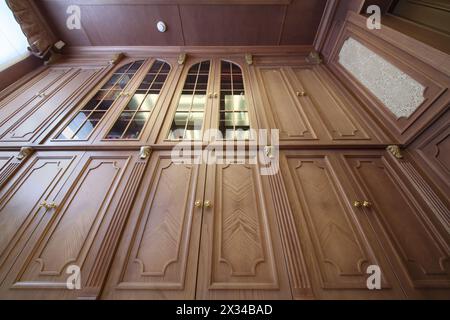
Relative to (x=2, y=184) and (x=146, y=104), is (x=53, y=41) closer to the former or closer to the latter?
(x=146, y=104)

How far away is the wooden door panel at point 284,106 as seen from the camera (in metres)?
1.59

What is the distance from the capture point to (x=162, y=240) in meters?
1.05

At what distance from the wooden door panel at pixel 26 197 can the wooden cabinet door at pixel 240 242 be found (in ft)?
3.39

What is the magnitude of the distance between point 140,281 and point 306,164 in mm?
1282

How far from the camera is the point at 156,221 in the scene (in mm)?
1124

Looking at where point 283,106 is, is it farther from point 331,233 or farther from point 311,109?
point 331,233

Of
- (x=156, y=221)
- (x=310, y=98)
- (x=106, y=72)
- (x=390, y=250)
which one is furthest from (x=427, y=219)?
(x=106, y=72)

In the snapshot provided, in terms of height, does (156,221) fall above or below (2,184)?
below

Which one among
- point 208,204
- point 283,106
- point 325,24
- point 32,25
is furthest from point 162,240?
point 32,25

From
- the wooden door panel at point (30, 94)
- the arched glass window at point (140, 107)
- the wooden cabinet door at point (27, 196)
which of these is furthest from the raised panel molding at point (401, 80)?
the wooden door panel at point (30, 94)

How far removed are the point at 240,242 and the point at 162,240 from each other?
1.45ft

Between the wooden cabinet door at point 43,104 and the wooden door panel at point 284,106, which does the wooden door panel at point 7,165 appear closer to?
the wooden cabinet door at point 43,104

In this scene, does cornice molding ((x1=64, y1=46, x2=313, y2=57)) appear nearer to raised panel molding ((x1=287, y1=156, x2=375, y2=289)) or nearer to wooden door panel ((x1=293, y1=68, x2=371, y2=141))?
wooden door panel ((x1=293, y1=68, x2=371, y2=141))

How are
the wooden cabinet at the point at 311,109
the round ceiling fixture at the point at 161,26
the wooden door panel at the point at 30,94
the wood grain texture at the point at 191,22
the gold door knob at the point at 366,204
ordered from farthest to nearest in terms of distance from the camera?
the round ceiling fixture at the point at 161,26, the wood grain texture at the point at 191,22, the wooden door panel at the point at 30,94, the wooden cabinet at the point at 311,109, the gold door knob at the point at 366,204
